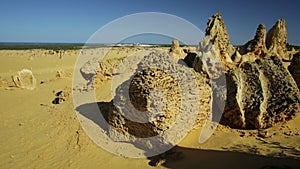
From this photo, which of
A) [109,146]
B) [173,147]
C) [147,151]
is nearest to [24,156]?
[109,146]

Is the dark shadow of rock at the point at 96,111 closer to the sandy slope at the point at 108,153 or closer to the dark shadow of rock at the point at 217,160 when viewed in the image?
the sandy slope at the point at 108,153

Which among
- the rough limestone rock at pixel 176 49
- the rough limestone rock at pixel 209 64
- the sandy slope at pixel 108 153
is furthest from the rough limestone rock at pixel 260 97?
the rough limestone rock at pixel 176 49

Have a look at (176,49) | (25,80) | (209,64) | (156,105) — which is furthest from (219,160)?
(25,80)

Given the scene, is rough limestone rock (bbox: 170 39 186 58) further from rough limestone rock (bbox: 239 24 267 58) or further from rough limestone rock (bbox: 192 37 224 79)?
rough limestone rock (bbox: 192 37 224 79)

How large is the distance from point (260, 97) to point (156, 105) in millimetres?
2273

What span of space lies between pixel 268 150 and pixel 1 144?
5.78 m

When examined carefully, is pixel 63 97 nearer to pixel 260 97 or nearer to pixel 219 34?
pixel 219 34

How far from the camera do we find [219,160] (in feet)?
15.2

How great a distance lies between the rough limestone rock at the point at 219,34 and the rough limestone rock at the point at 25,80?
26.7 ft

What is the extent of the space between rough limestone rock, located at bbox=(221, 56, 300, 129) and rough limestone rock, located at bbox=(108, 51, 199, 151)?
3.15 ft

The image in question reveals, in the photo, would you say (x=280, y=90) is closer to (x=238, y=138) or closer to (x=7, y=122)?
(x=238, y=138)

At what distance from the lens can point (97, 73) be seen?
409 inches

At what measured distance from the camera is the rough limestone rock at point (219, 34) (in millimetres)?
8597

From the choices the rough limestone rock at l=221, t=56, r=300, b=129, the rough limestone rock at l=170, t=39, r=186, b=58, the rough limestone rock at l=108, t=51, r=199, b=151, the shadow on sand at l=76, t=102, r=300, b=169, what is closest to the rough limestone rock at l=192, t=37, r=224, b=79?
the rough limestone rock at l=221, t=56, r=300, b=129
